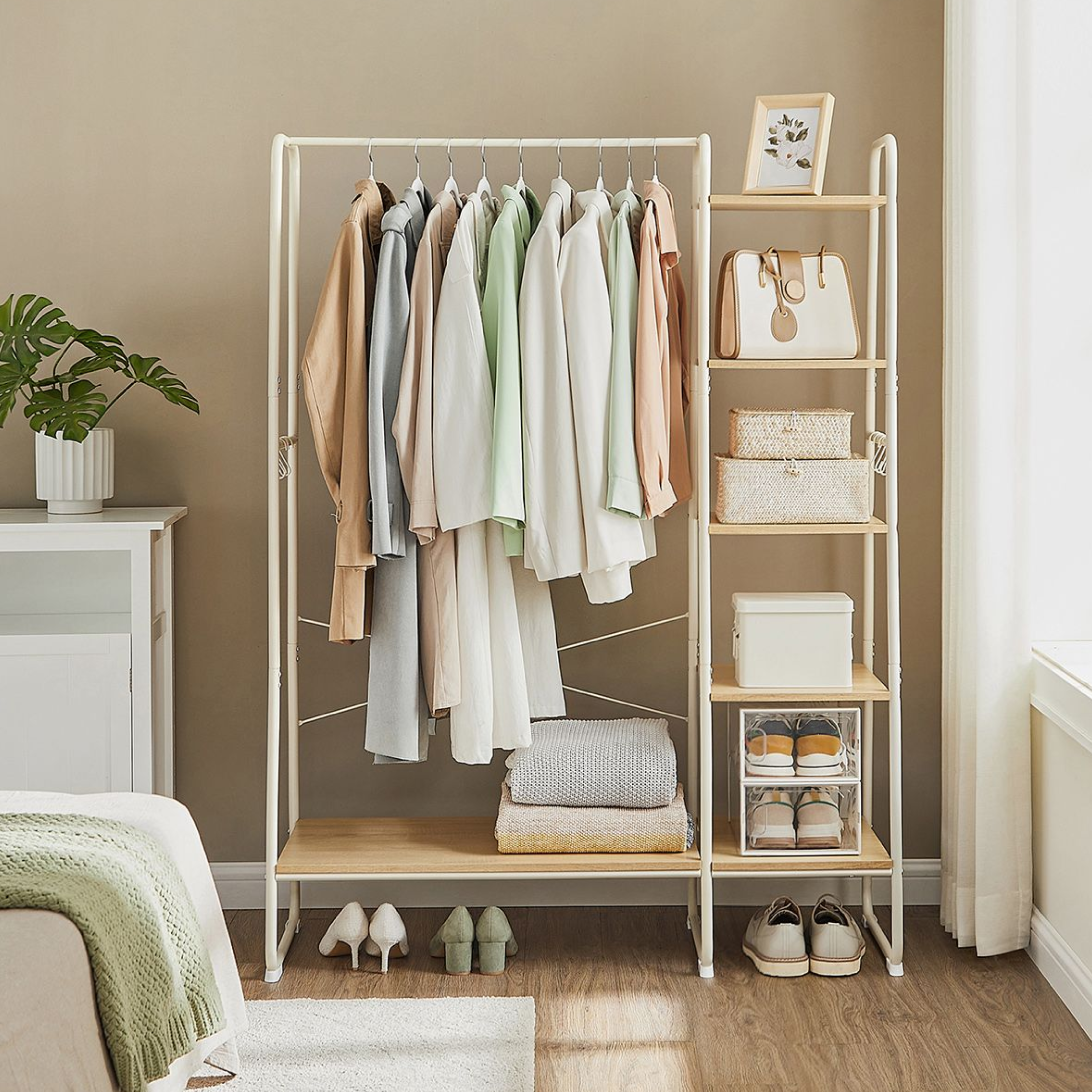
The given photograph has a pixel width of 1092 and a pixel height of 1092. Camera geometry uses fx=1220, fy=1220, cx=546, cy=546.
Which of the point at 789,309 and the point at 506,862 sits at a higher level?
the point at 789,309

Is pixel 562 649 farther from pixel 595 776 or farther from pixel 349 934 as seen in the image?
pixel 349 934

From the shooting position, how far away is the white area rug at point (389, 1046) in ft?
7.32

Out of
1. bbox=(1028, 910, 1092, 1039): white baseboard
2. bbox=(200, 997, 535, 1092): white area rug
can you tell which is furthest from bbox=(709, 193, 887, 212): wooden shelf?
Result: bbox=(200, 997, 535, 1092): white area rug

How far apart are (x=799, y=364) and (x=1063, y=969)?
54.4 inches

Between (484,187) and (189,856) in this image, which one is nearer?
(189,856)

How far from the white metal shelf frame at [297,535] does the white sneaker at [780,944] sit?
11 centimetres

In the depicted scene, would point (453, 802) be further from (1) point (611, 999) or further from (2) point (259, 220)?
(2) point (259, 220)

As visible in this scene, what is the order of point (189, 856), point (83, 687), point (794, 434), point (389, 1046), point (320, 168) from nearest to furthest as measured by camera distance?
point (189, 856), point (389, 1046), point (794, 434), point (83, 687), point (320, 168)

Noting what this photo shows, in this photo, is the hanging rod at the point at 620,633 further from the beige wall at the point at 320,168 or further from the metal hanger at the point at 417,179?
the metal hanger at the point at 417,179

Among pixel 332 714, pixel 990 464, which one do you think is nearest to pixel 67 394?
pixel 332 714

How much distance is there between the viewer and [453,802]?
3.13 meters

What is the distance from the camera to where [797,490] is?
2.63m

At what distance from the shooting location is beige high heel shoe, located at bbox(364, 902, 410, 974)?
2.71m

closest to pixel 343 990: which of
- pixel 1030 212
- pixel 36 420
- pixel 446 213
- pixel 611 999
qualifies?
pixel 611 999
